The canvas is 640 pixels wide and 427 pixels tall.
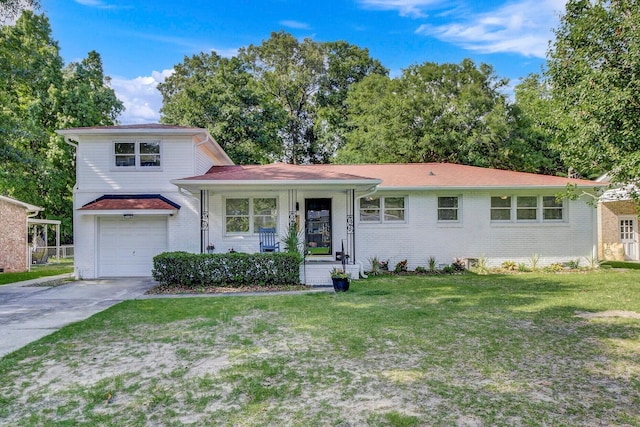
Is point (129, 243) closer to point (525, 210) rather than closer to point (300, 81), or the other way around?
point (525, 210)

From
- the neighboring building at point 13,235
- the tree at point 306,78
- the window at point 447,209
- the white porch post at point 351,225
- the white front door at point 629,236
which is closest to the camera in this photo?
the white porch post at point 351,225

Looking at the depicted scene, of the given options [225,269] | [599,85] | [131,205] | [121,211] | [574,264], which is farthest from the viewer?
[574,264]

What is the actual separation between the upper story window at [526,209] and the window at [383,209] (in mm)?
3511

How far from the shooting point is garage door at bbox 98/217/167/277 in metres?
13.3

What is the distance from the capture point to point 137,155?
13273mm

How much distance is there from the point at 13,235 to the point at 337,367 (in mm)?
19528

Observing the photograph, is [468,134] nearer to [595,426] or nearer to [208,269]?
[208,269]

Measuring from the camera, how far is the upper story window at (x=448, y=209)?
1456cm

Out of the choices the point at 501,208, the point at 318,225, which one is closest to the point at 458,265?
the point at 501,208

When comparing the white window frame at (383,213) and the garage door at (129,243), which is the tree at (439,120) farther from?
the garage door at (129,243)

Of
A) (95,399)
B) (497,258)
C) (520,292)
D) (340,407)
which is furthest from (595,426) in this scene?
(497,258)

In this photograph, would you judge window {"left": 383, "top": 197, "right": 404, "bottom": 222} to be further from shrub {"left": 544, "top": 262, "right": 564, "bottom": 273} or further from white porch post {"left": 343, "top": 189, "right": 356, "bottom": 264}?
shrub {"left": 544, "top": 262, "right": 564, "bottom": 273}

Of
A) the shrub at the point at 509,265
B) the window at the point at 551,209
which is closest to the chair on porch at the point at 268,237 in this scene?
the shrub at the point at 509,265

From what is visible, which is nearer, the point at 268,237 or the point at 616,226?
the point at 268,237
